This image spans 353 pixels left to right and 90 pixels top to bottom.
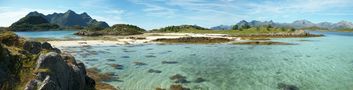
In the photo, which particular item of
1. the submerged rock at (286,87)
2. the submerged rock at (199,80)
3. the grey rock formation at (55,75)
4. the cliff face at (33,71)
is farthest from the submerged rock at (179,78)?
the cliff face at (33,71)

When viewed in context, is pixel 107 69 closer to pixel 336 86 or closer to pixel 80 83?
pixel 80 83

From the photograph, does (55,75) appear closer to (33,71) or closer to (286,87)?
(33,71)

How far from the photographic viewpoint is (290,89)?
87.9 ft

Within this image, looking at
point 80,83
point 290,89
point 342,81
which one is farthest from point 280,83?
point 80,83

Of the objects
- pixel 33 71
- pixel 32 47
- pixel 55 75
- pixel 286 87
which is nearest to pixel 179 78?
pixel 286 87

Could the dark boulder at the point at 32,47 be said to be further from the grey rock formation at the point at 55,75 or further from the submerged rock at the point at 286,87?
the submerged rock at the point at 286,87

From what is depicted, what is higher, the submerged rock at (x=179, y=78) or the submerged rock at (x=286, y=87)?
the submerged rock at (x=179, y=78)

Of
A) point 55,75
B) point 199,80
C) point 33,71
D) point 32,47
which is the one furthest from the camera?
point 199,80

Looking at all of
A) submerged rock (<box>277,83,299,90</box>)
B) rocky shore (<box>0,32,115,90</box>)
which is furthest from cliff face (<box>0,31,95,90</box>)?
submerged rock (<box>277,83,299,90</box>)

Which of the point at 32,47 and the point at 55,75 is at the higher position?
the point at 32,47

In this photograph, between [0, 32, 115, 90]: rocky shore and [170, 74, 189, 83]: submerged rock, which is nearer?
[0, 32, 115, 90]: rocky shore

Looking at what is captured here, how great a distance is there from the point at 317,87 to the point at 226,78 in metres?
8.31

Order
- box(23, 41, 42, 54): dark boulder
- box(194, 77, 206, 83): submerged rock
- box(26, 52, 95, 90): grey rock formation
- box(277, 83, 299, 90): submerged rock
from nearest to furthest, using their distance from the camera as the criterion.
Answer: box(26, 52, 95, 90): grey rock formation < box(23, 41, 42, 54): dark boulder < box(277, 83, 299, 90): submerged rock < box(194, 77, 206, 83): submerged rock

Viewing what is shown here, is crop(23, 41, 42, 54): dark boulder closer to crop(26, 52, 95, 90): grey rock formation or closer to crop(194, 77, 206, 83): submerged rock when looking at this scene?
crop(26, 52, 95, 90): grey rock formation
